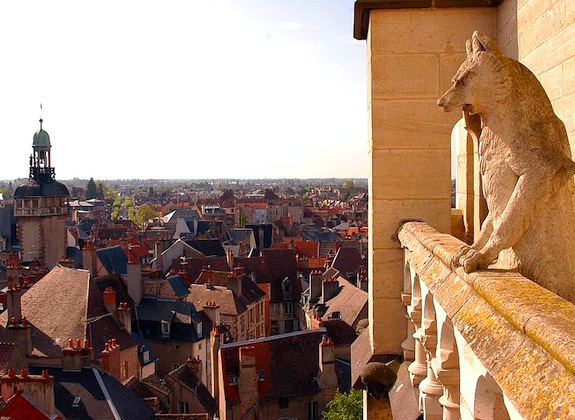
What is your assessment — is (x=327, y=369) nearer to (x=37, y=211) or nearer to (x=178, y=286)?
(x=178, y=286)

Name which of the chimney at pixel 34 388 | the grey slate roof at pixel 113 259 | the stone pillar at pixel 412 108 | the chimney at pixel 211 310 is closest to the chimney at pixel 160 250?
the grey slate roof at pixel 113 259

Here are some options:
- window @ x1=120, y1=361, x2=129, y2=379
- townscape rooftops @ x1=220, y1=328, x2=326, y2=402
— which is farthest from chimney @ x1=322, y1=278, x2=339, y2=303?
window @ x1=120, y1=361, x2=129, y2=379

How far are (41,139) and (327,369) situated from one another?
3647 cm

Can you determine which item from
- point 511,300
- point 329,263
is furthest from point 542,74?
point 329,263

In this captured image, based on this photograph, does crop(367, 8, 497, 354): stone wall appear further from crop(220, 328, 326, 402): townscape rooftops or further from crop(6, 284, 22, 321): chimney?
crop(6, 284, 22, 321): chimney

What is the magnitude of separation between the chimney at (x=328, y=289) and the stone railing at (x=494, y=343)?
104ft

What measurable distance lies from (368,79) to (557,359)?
5555mm

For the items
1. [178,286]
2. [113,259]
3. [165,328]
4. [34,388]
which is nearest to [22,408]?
[34,388]

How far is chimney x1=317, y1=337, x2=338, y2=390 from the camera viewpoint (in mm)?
24337

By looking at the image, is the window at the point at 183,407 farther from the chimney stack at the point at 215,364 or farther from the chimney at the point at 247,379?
the chimney at the point at 247,379

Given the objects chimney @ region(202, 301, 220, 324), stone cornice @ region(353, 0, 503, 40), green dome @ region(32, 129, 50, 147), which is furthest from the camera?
green dome @ region(32, 129, 50, 147)

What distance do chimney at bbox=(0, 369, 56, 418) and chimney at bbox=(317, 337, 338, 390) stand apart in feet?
35.7

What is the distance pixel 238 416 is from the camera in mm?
23375

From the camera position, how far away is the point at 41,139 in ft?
174
